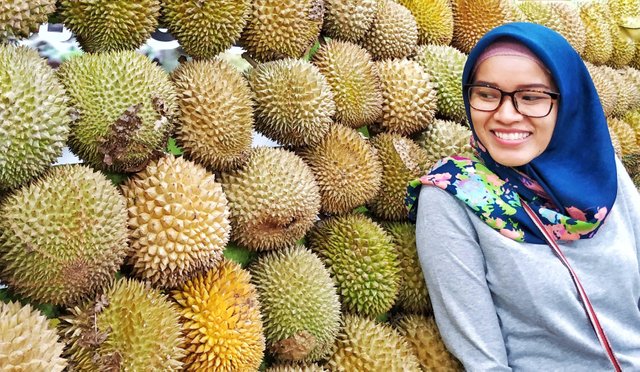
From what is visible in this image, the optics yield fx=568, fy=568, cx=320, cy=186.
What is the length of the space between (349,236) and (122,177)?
31.6 inches

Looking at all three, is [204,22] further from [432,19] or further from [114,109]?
[432,19]

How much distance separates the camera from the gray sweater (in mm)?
1804

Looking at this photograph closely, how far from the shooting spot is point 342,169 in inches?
77.2

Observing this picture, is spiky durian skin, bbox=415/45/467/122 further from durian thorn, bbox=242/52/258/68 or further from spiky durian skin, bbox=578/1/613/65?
spiky durian skin, bbox=578/1/613/65

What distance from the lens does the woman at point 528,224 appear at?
5.90 feet

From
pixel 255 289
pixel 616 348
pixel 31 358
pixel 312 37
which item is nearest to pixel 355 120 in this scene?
pixel 312 37

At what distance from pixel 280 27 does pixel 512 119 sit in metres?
0.80

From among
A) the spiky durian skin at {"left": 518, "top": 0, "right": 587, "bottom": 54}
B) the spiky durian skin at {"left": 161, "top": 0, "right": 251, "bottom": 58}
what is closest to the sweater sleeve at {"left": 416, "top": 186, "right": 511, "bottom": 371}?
the spiky durian skin at {"left": 161, "top": 0, "right": 251, "bottom": 58}

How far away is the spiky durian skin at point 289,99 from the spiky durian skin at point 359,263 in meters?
0.37

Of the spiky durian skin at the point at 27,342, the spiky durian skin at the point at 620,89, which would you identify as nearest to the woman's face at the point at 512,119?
the spiky durian skin at the point at 27,342

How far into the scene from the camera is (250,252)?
6.11ft

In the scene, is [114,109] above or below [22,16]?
below

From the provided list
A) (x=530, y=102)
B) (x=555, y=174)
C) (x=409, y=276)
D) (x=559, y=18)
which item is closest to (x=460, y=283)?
(x=409, y=276)

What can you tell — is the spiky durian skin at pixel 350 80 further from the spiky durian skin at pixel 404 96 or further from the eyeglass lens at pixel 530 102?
the eyeglass lens at pixel 530 102
